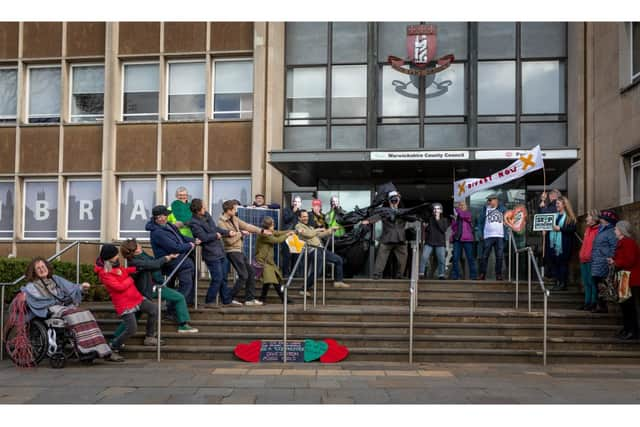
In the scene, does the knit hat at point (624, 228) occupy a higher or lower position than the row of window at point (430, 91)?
lower

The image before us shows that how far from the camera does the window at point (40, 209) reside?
20172 millimetres

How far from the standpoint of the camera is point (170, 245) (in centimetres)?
1180

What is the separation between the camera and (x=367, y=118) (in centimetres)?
1883

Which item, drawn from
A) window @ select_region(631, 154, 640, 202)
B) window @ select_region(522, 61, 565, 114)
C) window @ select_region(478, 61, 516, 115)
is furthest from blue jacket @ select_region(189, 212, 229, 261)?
window @ select_region(522, 61, 565, 114)

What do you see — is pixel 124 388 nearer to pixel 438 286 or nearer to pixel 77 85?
pixel 438 286

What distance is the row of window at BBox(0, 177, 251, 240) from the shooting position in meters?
19.5

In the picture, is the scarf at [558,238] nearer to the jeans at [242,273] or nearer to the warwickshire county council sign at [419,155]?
the warwickshire county council sign at [419,155]

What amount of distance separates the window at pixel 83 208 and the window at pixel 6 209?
1604 mm

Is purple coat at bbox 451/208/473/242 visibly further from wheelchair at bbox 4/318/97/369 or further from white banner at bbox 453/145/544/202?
wheelchair at bbox 4/318/97/369

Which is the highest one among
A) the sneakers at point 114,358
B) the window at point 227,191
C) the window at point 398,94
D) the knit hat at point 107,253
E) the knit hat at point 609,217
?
the window at point 398,94

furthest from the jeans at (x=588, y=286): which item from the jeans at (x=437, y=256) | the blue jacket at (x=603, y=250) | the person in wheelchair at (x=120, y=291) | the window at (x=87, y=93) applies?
the window at (x=87, y=93)

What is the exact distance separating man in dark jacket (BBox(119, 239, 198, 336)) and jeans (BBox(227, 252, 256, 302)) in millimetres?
1188

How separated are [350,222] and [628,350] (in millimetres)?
6472

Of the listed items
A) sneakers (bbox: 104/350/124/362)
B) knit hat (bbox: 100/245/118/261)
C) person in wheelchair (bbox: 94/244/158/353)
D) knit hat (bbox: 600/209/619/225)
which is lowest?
sneakers (bbox: 104/350/124/362)
